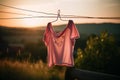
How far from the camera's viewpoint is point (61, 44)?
12.3 feet

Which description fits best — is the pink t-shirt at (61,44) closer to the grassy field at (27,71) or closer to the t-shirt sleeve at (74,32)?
the t-shirt sleeve at (74,32)

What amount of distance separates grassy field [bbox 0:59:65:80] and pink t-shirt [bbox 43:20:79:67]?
15 cm

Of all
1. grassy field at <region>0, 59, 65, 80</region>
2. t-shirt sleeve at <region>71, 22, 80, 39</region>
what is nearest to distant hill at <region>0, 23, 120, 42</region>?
t-shirt sleeve at <region>71, 22, 80, 39</region>

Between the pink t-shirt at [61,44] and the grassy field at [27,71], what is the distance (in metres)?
0.15

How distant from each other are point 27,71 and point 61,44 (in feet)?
2.73

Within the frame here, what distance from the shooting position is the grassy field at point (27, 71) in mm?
3948

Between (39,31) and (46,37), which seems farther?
(39,31)

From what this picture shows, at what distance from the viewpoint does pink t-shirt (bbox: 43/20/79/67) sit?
3.67 metres

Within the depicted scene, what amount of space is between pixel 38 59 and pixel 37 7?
0.76 metres

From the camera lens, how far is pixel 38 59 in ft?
13.5

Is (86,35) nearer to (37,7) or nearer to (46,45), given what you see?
(46,45)

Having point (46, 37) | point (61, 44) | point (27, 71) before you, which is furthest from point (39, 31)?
point (27, 71)

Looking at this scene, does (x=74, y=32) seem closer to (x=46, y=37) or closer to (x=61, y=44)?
(x=61, y=44)

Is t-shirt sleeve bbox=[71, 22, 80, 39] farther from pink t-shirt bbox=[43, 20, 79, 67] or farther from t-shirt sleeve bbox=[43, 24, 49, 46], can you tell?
t-shirt sleeve bbox=[43, 24, 49, 46]
